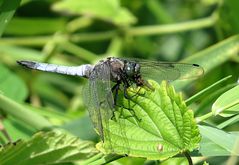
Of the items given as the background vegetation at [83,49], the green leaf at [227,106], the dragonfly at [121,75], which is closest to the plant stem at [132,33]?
the background vegetation at [83,49]

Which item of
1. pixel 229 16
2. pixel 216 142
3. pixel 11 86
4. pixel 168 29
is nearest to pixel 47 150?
pixel 216 142

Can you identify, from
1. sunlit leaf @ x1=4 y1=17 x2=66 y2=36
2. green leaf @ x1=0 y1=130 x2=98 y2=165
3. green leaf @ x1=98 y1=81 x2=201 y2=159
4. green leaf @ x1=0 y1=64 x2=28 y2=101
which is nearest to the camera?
green leaf @ x1=98 y1=81 x2=201 y2=159

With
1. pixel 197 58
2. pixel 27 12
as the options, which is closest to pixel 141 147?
pixel 197 58

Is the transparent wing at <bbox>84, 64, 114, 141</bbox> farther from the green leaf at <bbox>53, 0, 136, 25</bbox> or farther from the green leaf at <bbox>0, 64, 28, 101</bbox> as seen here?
the green leaf at <bbox>53, 0, 136, 25</bbox>

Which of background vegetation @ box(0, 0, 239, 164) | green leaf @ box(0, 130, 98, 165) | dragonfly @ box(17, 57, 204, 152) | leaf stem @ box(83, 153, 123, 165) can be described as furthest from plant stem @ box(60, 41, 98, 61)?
leaf stem @ box(83, 153, 123, 165)

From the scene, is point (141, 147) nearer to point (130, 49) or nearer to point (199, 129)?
point (199, 129)

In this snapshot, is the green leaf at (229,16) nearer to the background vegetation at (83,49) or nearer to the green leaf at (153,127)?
the background vegetation at (83,49)

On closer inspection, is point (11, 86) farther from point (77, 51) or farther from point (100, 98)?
point (77, 51)
